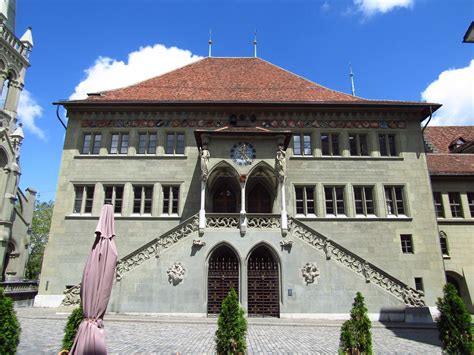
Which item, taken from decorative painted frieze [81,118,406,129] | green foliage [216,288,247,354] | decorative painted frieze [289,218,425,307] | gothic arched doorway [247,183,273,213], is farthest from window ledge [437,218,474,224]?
green foliage [216,288,247,354]

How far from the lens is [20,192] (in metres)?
41.6

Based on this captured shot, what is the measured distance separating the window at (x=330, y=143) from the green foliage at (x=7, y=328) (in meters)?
18.8

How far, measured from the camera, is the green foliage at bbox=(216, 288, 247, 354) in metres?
7.23

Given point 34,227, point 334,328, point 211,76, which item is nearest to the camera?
point 334,328

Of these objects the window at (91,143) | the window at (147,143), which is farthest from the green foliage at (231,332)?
the window at (91,143)

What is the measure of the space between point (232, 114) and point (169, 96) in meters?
4.63

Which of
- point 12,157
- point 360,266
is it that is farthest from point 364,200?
point 12,157

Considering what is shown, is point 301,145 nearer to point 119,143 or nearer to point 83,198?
point 119,143

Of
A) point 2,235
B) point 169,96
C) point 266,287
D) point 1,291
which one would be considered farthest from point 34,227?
point 1,291

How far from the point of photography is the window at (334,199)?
68.2 feet

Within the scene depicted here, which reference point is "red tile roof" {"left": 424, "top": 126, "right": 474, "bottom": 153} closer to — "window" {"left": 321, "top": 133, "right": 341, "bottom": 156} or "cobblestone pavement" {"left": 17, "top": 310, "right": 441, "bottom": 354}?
"window" {"left": 321, "top": 133, "right": 341, "bottom": 156}

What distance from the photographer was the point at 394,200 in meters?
20.8

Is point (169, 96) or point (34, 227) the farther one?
point (34, 227)

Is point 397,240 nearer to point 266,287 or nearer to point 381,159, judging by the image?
point 381,159
